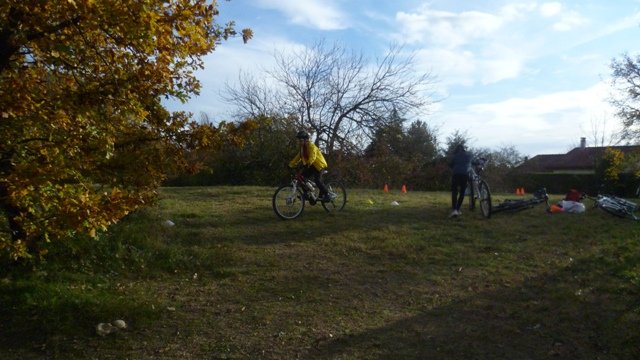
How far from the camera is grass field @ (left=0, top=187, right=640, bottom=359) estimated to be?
502cm

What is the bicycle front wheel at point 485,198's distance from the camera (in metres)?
11.0

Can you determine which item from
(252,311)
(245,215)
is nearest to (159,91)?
(252,311)

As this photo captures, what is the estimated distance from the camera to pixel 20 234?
5.49 m

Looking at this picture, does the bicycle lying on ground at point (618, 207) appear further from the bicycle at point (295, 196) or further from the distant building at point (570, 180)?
the distant building at point (570, 180)

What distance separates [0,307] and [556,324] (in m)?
5.54

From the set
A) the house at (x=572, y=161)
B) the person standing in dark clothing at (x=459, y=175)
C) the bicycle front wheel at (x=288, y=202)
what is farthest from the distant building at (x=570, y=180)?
the house at (x=572, y=161)

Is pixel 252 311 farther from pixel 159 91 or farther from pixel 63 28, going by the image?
pixel 63 28

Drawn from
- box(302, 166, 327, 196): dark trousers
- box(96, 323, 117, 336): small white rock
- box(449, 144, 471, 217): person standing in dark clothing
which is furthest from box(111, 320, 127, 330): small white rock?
box(449, 144, 471, 217): person standing in dark clothing

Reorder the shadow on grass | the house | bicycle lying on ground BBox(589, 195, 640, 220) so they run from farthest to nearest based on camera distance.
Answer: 1. the house
2. bicycle lying on ground BBox(589, 195, 640, 220)
3. the shadow on grass

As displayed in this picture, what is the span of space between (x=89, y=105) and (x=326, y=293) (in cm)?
332

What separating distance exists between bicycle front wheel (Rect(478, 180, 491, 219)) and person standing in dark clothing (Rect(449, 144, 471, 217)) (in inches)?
12.5

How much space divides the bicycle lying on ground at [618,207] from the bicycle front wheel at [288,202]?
644 centimetres

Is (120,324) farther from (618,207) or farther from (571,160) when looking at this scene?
(571,160)

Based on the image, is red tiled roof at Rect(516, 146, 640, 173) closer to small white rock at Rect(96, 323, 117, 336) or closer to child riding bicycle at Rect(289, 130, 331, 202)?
child riding bicycle at Rect(289, 130, 331, 202)
